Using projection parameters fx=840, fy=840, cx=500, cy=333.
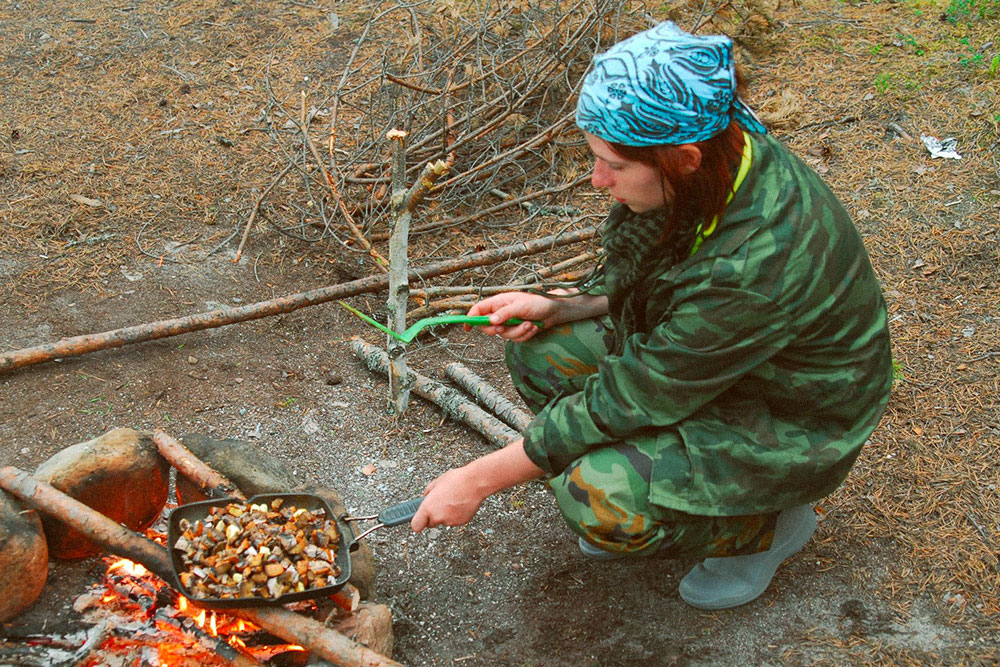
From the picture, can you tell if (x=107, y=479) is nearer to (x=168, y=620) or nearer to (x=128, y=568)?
(x=128, y=568)

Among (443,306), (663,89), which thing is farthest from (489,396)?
(663,89)

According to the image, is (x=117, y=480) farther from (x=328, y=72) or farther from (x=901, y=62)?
(x=901, y=62)

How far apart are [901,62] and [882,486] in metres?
3.26

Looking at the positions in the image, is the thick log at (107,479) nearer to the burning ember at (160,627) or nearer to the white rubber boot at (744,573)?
the burning ember at (160,627)

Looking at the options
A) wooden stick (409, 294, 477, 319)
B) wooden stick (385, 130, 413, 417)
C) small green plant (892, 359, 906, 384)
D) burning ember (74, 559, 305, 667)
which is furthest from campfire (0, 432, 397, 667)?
small green plant (892, 359, 906, 384)

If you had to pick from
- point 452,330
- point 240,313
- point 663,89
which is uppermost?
point 663,89

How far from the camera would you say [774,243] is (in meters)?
1.82

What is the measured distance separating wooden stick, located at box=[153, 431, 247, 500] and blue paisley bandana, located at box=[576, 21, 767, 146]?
136 centimetres

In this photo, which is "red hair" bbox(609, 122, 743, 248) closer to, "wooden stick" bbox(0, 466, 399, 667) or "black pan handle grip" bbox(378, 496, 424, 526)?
"black pan handle grip" bbox(378, 496, 424, 526)

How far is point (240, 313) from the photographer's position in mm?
3408

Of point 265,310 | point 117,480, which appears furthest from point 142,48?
point 117,480

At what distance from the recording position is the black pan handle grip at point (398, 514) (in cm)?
215

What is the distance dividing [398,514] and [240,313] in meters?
1.57

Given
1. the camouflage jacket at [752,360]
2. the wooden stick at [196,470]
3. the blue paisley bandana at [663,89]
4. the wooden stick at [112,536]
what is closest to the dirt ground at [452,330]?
the wooden stick at [112,536]
